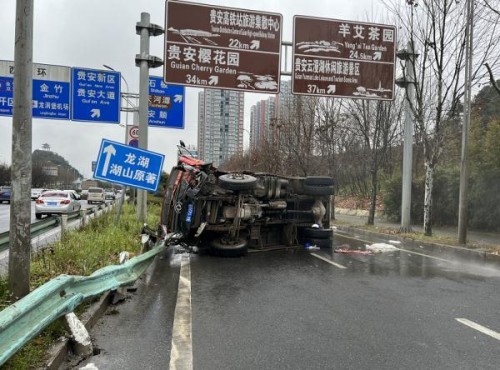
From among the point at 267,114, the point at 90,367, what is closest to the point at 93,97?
the point at 90,367

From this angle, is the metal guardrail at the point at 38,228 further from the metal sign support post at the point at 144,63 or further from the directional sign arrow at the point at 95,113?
the directional sign arrow at the point at 95,113

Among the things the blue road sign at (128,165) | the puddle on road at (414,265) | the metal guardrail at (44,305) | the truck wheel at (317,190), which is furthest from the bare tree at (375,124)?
the metal guardrail at (44,305)

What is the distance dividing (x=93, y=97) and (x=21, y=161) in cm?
1407

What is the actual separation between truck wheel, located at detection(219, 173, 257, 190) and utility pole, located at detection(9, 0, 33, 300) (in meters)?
5.44

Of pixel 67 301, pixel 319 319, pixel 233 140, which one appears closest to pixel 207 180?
pixel 319 319

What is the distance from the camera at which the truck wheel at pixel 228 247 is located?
35.4 ft

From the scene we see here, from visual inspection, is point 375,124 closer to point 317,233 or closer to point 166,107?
point 166,107

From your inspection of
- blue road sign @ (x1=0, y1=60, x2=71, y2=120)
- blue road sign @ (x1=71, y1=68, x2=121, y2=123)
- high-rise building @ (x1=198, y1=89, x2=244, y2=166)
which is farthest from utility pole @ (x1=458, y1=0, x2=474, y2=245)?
high-rise building @ (x1=198, y1=89, x2=244, y2=166)

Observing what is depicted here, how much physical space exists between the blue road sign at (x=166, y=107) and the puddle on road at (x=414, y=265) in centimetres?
1207

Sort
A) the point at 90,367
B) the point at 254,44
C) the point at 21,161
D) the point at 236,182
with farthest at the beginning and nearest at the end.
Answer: the point at 254,44
the point at 236,182
the point at 21,161
the point at 90,367

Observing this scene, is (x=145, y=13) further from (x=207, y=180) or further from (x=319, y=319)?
(x=319, y=319)

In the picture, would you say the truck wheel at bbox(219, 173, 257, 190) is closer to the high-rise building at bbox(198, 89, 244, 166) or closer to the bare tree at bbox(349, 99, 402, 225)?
the bare tree at bbox(349, 99, 402, 225)

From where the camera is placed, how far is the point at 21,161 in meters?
5.24

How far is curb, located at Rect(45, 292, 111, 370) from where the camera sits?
3.94m
